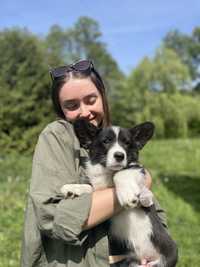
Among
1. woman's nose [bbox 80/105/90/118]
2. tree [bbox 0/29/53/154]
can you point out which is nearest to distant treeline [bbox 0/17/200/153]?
tree [bbox 0/29/53/154]

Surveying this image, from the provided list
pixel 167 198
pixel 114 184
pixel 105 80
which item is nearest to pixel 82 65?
pixel 114 184

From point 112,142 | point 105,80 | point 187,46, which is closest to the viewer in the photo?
point 112,142

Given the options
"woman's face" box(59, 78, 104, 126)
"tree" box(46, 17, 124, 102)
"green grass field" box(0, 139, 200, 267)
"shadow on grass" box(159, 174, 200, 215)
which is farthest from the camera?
"tree" box(46, 17, 124, 102)

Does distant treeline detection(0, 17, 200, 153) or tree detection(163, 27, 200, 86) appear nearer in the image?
distant treeline detection(0, 17, 200, 153)

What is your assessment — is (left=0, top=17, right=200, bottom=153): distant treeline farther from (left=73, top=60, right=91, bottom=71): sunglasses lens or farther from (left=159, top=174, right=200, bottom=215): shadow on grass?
(left=159, top=174, right=200, bottom=215): shadow on grass

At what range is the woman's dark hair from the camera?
3.25 metres

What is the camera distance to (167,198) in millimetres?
12453

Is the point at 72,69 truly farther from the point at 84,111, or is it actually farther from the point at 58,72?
the point at 84,111

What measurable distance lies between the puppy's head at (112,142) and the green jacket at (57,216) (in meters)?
0.11

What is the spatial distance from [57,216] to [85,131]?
0.58 meters

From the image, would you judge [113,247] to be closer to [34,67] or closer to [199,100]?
[34,67]

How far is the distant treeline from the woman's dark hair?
80 centimetres

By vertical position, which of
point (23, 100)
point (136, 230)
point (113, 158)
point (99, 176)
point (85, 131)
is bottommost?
point (136, 230)

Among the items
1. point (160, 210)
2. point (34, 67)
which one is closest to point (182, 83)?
point (34, 67)
